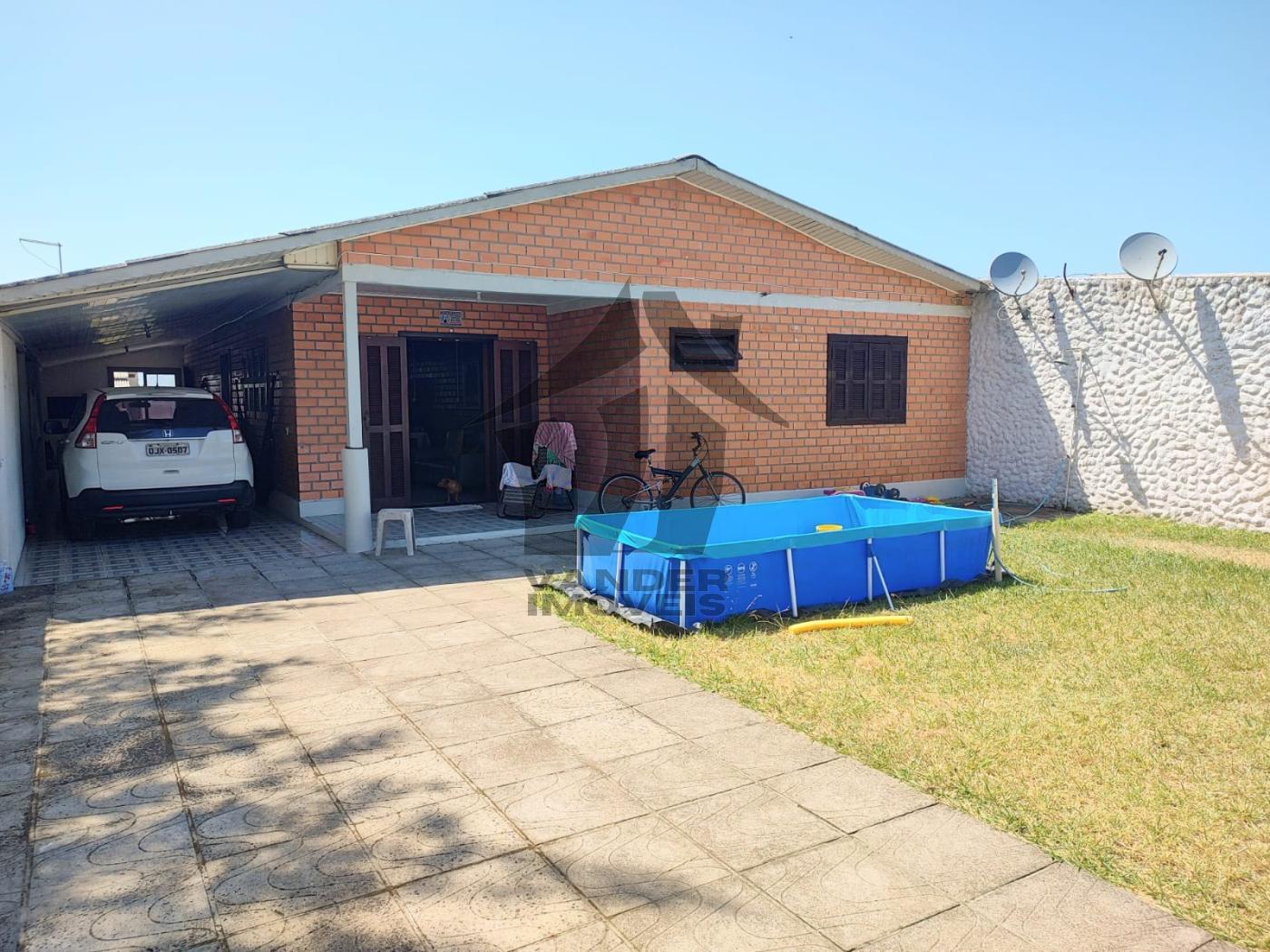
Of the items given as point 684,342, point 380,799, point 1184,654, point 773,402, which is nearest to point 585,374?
point 684,342

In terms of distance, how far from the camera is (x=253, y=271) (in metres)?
8.17

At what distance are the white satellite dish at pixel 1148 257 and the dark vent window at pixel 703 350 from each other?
473 centimetres

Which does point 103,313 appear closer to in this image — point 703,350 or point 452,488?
point 452,488

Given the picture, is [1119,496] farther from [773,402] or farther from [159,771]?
[159,771]

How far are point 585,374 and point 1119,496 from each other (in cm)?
706

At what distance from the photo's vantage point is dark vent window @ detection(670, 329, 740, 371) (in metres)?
10.8

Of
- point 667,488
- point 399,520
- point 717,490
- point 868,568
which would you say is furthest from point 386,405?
point 868,568

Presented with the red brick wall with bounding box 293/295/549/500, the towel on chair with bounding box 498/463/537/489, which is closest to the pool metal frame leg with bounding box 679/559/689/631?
the towel on chair with bounding box 498/463/537/489

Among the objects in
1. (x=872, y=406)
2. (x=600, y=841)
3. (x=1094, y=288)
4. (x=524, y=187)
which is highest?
(x=524, y=187)

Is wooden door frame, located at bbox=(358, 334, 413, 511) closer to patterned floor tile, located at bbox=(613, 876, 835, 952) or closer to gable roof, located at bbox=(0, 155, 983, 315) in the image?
gable roof, located at bbox=(0, 155, 983, 315)

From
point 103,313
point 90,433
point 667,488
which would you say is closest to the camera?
point 90,433

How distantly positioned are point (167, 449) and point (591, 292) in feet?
16.1

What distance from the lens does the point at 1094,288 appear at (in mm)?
11492

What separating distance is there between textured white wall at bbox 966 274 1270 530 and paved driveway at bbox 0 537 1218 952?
8.48 m
